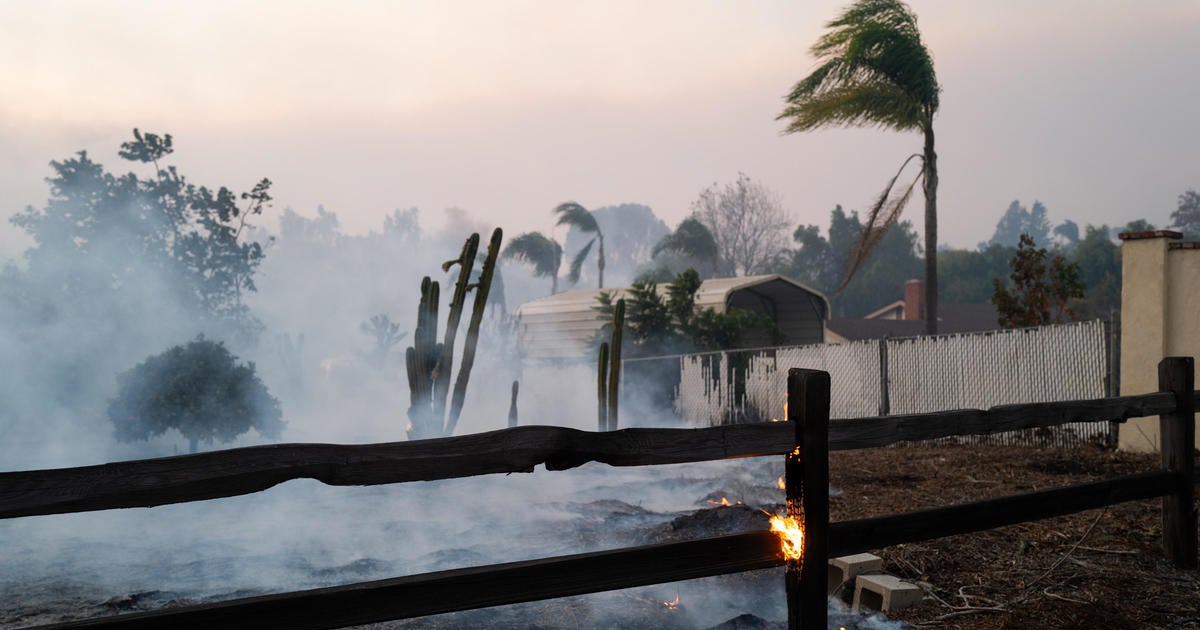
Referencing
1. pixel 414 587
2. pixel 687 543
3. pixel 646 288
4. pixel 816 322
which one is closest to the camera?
pixel 414 587

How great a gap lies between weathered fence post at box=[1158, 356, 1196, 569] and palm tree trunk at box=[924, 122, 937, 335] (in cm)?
1293

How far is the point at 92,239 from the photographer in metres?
22.7

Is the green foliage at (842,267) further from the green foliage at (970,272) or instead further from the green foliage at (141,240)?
the green foliage at (141,240)

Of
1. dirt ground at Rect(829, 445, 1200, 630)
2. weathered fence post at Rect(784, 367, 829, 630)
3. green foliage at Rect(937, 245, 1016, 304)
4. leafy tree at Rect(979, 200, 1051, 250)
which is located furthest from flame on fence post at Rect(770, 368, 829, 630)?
leafy tree at Rect(979, 200, 1051, 250)

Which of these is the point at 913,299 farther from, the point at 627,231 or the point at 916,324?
the point at 627,231

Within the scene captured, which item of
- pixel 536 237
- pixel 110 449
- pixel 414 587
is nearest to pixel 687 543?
pixel 414 587

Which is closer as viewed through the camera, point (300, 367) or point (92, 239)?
point (92, 239)

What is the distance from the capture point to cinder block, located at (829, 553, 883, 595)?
5.40 metres

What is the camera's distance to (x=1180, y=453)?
5.32 metres

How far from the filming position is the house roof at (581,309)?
2756cm

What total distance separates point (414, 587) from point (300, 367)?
3162cm

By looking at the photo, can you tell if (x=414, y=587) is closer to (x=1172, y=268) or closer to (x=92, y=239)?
(x=1172, y=268)

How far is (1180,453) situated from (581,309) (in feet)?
79.5

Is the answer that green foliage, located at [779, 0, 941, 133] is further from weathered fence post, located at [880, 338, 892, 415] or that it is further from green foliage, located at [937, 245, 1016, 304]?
green foliage, located at [937, 245, 1016, 304]
